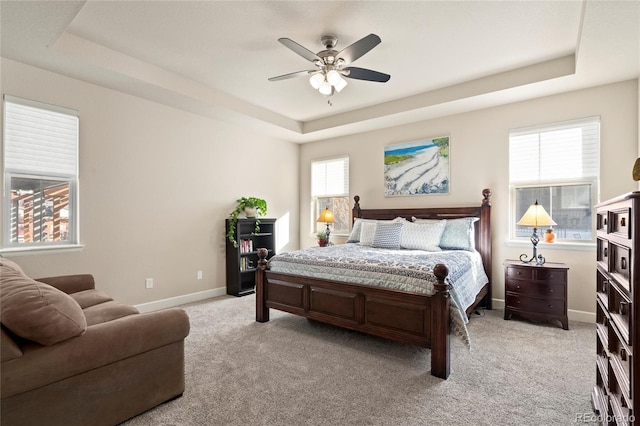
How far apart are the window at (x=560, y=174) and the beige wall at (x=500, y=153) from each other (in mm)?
93

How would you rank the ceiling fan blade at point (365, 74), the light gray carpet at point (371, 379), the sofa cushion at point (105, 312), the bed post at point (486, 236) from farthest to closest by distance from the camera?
the bed post at point (486, 236) < the ceiling fan blade at point (365, 74) < the sofa cushion at point (105, 312) < the light gray carpet at point (371, 379)

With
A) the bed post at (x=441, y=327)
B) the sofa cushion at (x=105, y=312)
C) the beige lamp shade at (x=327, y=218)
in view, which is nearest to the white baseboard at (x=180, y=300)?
the sofa cushion at (x=105, y=312)

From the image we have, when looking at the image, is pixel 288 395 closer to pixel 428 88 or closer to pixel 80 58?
pixel 80 58

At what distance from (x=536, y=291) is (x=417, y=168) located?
2319 millimetres

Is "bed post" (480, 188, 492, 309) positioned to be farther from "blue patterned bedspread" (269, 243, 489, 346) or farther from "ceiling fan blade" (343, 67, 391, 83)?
"ceiling fan blade" (343, 67, 391, 83)

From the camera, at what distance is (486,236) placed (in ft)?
13.7

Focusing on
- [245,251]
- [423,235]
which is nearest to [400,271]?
[423,235]

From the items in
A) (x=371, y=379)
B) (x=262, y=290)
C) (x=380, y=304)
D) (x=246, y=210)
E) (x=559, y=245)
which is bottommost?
(x=371, y=379)

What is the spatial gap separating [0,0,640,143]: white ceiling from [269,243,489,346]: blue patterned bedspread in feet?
7.02

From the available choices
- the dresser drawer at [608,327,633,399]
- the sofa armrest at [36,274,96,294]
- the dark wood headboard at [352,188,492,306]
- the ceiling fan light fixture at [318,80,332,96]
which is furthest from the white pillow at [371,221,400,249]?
the sofa armrest at [36,274,96,294]

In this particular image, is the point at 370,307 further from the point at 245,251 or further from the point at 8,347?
the point at 245,251

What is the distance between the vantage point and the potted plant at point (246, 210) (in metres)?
4.84

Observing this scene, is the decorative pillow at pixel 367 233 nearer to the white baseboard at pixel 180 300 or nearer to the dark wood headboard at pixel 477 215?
the dark wood headboard at pixel 477 215

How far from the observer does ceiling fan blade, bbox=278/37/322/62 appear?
2.47 meters
